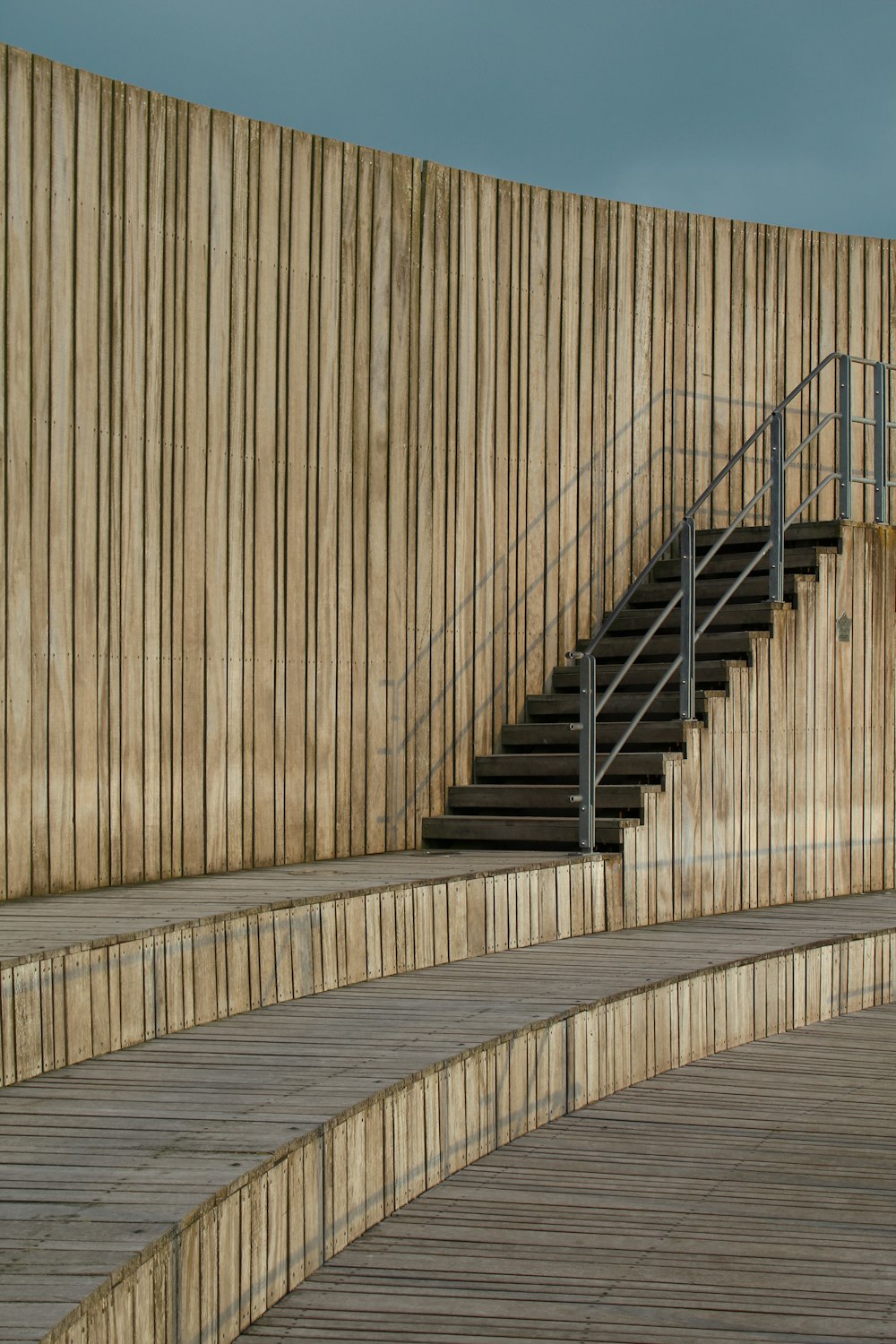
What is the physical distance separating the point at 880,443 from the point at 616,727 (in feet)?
7.40

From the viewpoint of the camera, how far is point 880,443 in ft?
32.2

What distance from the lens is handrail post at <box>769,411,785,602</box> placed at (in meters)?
9.17

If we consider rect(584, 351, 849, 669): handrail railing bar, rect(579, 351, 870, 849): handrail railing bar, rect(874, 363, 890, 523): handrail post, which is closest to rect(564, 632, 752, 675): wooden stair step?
rect(579, 351, 870, 849): handrail railing bar

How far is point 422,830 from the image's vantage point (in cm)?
882

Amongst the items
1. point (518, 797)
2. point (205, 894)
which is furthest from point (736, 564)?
point (205, 894)

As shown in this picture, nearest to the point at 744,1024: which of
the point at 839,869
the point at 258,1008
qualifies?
the point at 258,1008

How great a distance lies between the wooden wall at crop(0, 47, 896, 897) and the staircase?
170 millimetres

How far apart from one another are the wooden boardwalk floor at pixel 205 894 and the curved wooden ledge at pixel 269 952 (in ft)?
0.22

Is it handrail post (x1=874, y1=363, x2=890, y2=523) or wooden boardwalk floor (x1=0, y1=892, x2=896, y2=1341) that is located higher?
handrail post (x1=874, y1=363, x2=890, y2=523)

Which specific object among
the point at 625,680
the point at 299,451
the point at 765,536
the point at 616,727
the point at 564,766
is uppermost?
the point at 299,451

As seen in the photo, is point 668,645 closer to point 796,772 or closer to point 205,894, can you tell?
point 796,772

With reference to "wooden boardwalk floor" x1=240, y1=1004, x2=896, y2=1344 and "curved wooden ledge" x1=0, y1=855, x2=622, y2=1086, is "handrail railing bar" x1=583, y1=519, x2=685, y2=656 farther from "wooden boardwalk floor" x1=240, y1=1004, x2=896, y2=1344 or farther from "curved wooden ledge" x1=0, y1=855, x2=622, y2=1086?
"wooden boardwalk floor" x1=240, y1=1004, x2=896, y2=1344

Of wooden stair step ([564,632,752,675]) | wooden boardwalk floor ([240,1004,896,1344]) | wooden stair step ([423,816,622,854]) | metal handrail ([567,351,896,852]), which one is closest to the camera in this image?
wooden boardwalk floor ([240,1004,896,1344])

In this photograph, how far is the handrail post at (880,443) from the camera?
32.3 ft
